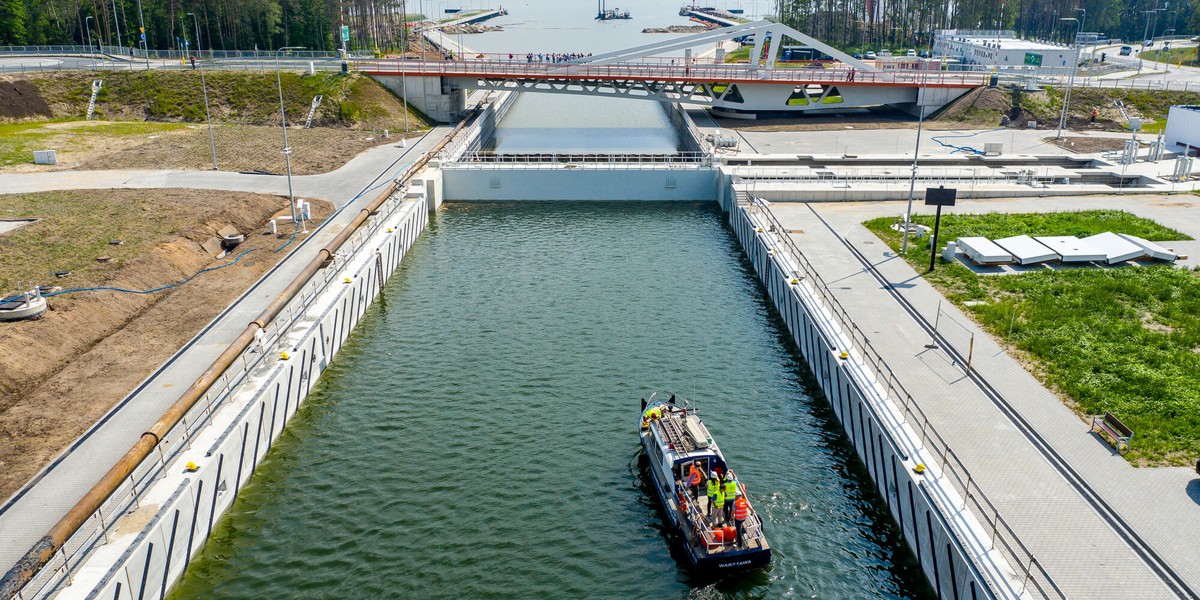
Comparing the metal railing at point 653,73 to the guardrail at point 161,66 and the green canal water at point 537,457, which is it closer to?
the guardrail at point 161,66

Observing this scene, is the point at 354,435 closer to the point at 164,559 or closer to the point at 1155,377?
the point at 164,559

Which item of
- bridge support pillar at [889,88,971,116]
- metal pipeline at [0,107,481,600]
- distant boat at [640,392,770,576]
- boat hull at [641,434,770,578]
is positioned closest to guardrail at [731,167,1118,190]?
bridge support pillar at [889,88,971,116]

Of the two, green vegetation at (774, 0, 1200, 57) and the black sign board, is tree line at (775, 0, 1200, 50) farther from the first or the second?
the black sign board

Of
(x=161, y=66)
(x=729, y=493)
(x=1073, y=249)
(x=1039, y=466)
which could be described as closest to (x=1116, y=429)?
(x=1039, y=466)

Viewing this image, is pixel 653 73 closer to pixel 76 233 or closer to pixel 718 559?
pixel 76 233

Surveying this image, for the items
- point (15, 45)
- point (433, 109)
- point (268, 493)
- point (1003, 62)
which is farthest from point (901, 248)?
point (15, 45)
